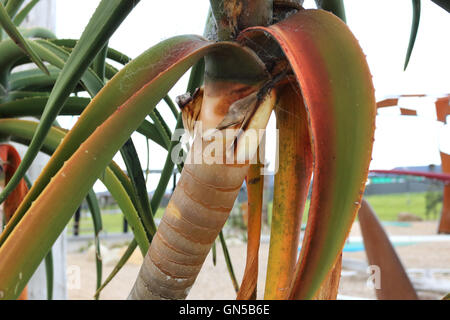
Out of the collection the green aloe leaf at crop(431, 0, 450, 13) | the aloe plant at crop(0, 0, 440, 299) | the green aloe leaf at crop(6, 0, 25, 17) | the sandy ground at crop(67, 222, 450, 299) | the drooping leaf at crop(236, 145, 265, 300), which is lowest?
the sandy ground at crop(67, 222, 450, 299)

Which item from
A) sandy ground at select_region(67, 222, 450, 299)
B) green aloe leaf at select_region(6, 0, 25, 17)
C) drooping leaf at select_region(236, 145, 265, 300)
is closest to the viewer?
drooping leaf at select_region(236, 145, 265, 300)

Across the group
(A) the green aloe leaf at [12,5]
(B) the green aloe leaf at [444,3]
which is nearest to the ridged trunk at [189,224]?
(B) the green aloe leaf at [444,3]

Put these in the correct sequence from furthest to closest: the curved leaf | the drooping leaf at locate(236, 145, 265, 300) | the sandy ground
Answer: the sandy ground
the drooping leaf at locate(236, 145, 265, 300)
the curved leaf

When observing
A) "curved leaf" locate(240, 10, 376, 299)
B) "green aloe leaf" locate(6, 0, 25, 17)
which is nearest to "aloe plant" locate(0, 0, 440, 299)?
"curved leaf" locate(240, 10, 376, 299)

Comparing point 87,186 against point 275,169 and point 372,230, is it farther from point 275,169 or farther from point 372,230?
point 372,230

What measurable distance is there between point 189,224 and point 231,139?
0.05 metres

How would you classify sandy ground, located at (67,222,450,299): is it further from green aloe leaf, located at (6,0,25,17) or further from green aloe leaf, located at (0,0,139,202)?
green aloe leaf, located at (0,0,139,202)

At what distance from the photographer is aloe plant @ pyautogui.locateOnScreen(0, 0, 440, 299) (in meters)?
0.15

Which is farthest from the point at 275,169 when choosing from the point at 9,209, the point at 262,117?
the point at 9,209

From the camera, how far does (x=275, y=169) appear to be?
24 centimetres

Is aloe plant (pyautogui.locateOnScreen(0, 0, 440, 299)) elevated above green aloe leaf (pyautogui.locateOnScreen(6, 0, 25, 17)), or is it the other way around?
→ green aloe leaf (pyautogui.locateOnScreen(6, 0, 25, 17))

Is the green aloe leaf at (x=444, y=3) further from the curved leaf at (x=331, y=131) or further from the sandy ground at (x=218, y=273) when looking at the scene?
the sandy ground at (x=218, y=273)

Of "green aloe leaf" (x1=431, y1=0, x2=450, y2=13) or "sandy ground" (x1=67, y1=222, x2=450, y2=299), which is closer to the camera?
"green aloe leaf" (x1=431, y1=0, x2=450, y2=13)
